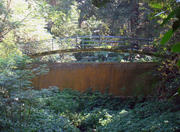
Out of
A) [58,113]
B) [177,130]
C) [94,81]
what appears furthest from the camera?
[94,81]

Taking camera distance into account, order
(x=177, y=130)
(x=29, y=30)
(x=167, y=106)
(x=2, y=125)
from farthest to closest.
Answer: (x=29, y=30) < (x=167, y=106) < (x=2, y=125) < (x=177, y=130)

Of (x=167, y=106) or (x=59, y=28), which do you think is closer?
(x=167, y=106)

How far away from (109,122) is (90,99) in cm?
245

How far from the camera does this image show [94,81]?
9219mm

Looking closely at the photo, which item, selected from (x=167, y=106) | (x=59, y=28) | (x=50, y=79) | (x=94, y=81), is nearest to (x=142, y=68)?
(x=94, y=81)

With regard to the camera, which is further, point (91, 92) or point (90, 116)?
point (91, 92)

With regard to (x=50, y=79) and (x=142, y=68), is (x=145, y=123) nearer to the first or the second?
(x=142, y=68)

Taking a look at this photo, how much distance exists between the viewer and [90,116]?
6633 mm

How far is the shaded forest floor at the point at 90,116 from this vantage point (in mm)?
4656

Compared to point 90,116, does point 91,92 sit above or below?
above

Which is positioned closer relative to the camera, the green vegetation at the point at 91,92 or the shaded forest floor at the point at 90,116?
the green vegetation at the point at 91,92

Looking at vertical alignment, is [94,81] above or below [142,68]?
below

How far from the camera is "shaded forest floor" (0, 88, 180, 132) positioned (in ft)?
15.3

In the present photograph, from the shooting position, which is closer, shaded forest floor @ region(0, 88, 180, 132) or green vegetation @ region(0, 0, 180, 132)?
green vegetation @ region(0, 0, 180, 132)
